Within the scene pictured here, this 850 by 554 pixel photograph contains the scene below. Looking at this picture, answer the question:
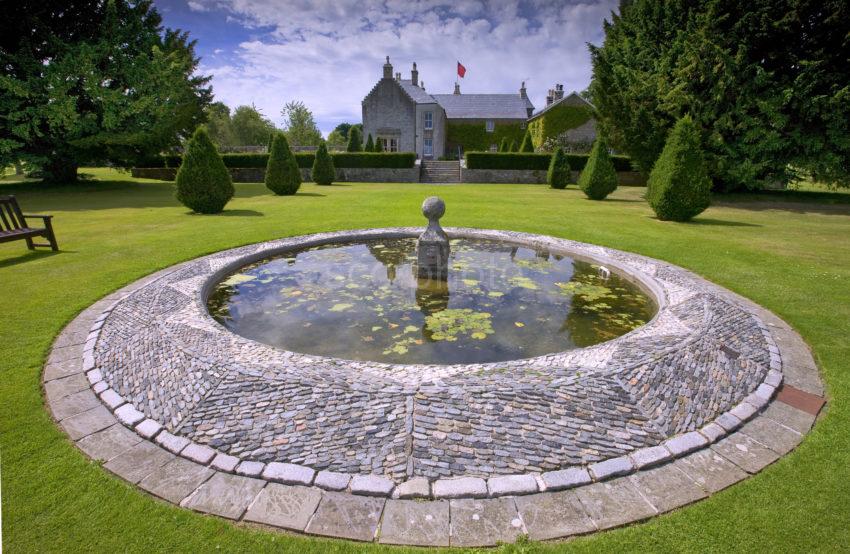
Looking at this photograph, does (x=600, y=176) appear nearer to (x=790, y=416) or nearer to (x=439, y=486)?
(x=790, y=416)

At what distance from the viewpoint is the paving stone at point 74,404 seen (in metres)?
3.90

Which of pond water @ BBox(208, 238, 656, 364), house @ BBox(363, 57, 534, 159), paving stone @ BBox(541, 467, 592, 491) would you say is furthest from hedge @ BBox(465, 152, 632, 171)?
paving stone @ BBox(541, 467, 592, 491)

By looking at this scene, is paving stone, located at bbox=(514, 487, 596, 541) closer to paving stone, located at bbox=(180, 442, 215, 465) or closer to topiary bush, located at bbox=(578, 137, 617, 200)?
paving stone, located at bbox=(180, 442, 215, 465)

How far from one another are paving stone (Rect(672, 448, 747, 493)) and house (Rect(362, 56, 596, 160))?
43.1 metres

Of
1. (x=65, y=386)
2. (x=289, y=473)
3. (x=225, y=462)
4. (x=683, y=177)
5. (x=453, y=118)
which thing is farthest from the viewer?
(x=453, y=118)

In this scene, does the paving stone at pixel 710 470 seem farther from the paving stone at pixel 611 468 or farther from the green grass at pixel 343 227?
the paving stone at pixel 611 468

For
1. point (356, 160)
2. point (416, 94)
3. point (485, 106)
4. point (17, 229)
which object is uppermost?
point (416, 94)

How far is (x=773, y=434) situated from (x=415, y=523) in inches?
132

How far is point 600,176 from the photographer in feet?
71.1

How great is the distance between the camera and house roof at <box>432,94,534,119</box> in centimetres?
4765

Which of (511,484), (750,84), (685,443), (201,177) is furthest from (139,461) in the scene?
(750,84)

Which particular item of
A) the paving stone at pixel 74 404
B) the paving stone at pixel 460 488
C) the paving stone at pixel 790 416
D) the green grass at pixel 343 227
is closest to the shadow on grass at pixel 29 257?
the green grass at pixel 343 227

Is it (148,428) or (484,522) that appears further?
(148,428)

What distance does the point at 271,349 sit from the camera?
15.2ft
